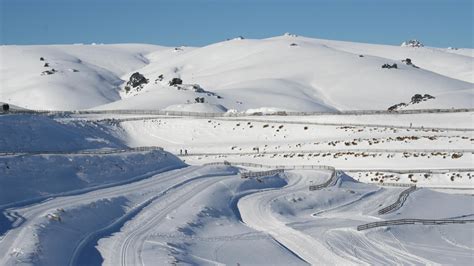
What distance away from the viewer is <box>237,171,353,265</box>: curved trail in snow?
35.7 m

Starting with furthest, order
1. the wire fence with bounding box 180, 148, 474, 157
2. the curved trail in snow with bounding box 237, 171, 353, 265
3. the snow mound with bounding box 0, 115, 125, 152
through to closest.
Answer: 1. the wire fence with bounding box 180, 148, 474, 157
2. the snow mound with bounding box 0, 115, 125, 152
3. the curved trail in snow with bounding box 237, 171, 353, 265

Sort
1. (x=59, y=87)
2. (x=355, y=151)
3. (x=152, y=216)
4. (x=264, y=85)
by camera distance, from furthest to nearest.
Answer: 1. (x=59, y=87)
2. (x=264, y=85)
3. (x=355, y=151)
4. (x=152, y=216)

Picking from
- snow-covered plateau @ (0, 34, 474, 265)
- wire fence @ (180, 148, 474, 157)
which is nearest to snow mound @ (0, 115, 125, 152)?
snow-covered plateau @ (0, 34, 474, 265)

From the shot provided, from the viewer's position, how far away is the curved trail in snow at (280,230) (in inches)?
1404

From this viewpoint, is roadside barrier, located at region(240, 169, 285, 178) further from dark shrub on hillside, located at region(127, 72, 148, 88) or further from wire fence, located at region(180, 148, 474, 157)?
dark shrub on hillside, located at region(127, 72, 148, 88)

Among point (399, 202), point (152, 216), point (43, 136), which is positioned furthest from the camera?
point (43, 136)

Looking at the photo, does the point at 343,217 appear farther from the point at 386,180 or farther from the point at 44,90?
the point at 44,90

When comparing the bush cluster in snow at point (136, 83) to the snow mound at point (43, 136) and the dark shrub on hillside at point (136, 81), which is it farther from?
the snow mound at point (43, 136)

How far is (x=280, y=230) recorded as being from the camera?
132ft

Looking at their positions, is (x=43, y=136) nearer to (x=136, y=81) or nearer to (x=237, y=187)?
(x=237, y=187)

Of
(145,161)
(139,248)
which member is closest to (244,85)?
(145,161)

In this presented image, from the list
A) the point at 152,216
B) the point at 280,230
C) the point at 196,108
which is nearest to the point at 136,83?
the point at 196,108

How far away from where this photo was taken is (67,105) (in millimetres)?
152750

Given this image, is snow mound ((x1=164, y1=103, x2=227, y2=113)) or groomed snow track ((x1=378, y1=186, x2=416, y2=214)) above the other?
snow mound ((x1=164, y1=103, x2=227, y2=113))
